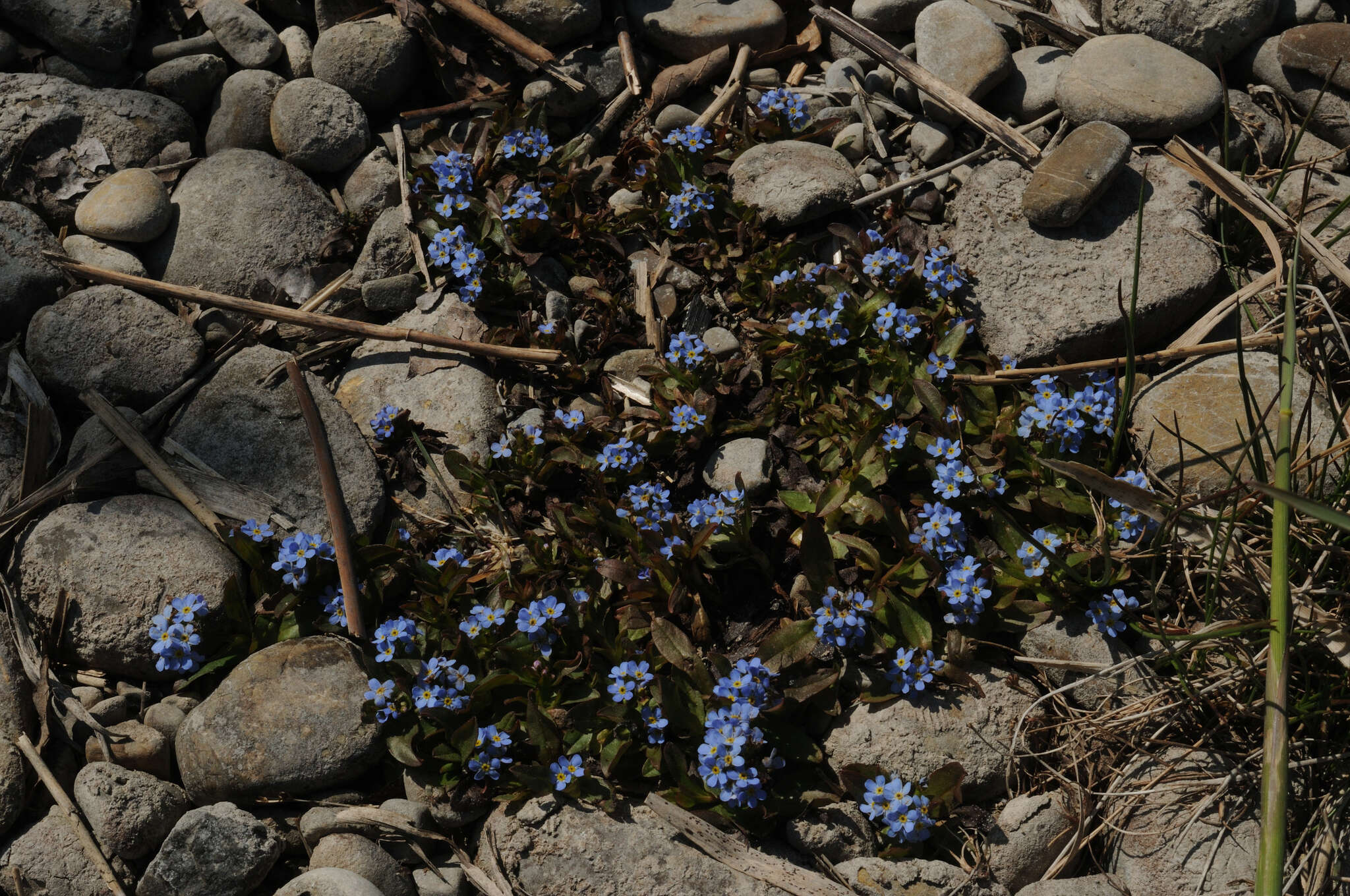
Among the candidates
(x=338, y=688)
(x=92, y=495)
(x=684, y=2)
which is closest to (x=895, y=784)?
(x=338, y=688)

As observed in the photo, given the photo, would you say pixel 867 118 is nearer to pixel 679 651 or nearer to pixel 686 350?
pixel 686 350

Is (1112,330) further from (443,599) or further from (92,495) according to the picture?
(92,495)

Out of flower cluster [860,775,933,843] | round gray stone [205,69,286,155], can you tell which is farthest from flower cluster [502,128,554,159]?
flower cluster [860,775,933,843]

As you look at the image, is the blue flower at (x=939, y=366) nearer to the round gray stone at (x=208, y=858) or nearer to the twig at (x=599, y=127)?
the twig at (x=599, y=127)

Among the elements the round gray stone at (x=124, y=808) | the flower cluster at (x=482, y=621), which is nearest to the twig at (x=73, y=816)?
the round gray stone at (x=124, y=808)

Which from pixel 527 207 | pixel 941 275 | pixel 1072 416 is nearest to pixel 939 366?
pixel 941 275
